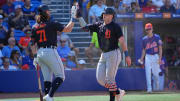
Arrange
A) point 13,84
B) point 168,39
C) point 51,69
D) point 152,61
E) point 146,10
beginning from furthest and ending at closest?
1. point 168,39
2. point 146,10
3. point 13,84
4. point 152,61
5. point 51,69

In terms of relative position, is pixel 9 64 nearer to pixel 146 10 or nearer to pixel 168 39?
pixel 146 10

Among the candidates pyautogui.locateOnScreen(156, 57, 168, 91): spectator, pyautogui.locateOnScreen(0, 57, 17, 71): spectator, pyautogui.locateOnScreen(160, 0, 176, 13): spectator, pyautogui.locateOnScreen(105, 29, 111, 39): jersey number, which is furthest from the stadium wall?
pyautogui.locateOnScreen(105, 29, 111, 39): jersey number

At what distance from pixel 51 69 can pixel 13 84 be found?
5.93 m

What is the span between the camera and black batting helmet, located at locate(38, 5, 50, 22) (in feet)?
27.0

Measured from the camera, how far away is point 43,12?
8258 mm

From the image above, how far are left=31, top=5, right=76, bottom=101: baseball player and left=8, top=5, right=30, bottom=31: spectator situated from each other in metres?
7.16

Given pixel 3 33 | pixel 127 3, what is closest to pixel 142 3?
pixel 127 3

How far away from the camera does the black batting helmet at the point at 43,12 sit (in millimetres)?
8220

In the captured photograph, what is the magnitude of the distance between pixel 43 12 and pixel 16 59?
6.35m

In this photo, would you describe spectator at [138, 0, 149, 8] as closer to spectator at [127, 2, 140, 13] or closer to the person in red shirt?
spectator at [127, 2, 140, 13]

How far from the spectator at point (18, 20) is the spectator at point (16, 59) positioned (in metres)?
1.44

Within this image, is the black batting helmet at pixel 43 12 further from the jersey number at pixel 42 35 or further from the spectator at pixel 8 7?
the spectator at pixel 8 7

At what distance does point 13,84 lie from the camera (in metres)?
13.9

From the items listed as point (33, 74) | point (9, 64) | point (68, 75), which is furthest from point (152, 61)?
point (9, 64)
